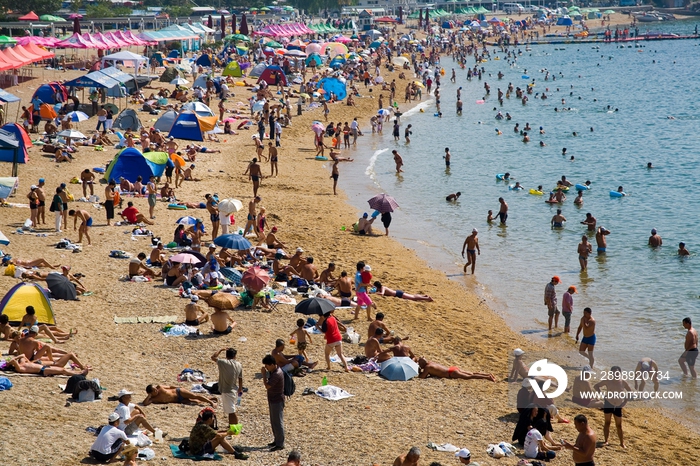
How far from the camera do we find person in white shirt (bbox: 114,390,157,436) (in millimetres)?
9547

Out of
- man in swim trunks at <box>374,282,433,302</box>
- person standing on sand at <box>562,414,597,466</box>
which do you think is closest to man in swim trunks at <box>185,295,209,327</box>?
man in swim trunks at <box>374,282,433,302</box>

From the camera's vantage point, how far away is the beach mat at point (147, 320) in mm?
14116

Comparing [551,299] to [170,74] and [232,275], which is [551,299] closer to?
[232,275]

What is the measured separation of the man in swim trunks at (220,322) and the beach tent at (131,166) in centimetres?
985

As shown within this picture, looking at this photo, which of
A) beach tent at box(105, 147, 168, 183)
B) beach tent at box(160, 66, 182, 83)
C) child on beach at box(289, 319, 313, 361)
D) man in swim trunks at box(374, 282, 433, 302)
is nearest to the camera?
child on beach at box(289, 319, 313, 361)

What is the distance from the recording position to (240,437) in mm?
10070

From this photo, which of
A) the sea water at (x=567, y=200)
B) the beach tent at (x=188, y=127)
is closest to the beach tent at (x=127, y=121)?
the beach tent at (x=188, y=127)

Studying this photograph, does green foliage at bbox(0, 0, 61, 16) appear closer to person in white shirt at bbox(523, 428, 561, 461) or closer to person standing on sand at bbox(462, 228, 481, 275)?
person standing on sand at bbox(462, 228, 481, 275)

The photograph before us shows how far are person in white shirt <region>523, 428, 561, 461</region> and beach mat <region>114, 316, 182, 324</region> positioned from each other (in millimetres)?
6841

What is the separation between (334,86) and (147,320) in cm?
3056

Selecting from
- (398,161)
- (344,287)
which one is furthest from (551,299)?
(398,161)

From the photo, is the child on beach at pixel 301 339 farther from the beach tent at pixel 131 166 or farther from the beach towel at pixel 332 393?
the beach tent at pixel 131 166

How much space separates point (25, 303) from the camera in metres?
13.2

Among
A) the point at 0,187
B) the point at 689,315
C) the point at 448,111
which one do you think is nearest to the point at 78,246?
the point at 0,187
